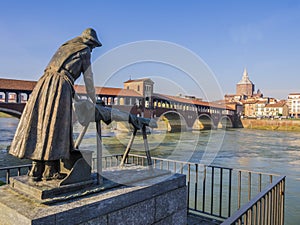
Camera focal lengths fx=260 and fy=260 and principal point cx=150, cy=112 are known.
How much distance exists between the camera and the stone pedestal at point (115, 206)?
91.8 inches

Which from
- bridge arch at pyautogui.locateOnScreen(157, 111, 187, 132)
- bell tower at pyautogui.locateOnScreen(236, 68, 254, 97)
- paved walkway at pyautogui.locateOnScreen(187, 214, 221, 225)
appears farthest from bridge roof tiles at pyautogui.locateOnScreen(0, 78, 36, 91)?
bell tower at pyautogui.locateOnScreen(236, 68, 254, 97)

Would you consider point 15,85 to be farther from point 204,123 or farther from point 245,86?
point 245,86

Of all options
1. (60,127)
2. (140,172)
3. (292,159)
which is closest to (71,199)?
(60,127)

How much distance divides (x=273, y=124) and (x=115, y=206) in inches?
2608

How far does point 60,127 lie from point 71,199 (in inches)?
29.3

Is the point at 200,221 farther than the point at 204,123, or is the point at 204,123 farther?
the point at 204,123

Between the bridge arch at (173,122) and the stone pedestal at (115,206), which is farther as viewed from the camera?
the bridge arch at (173,122)

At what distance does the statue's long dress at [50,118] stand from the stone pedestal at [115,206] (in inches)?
18.6

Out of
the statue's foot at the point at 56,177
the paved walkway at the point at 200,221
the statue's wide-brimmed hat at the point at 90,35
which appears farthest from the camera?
the paved walkway at the point at 200,221

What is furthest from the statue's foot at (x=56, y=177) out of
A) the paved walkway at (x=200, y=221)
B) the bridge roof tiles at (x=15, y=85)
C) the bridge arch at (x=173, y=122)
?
the bridge arch at (x=173, y=122)

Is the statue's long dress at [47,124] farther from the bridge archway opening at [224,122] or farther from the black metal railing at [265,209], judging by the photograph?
the bridge archway opening at [224,122]

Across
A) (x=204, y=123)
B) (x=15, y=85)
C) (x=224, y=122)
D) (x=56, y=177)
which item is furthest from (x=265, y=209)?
(x=224, y=122)

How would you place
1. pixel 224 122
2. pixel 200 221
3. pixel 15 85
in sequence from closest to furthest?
pixel 200 221 < pixel 15 85 < pixel 224 122

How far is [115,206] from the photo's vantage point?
2811 millimetres
